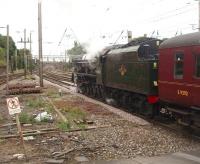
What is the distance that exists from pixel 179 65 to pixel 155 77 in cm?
296

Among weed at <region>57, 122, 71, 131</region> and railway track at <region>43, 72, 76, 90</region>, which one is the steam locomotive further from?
railway track at <region>43, 72, 76, 90</region>

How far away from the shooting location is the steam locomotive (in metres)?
14.3

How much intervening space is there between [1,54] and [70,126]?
72.8 m

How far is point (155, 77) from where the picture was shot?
59.0 feet

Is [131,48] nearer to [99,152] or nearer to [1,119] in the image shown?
[1,119]

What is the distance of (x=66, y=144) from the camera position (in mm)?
13039

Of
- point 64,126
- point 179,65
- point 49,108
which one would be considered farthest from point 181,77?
point 49,108

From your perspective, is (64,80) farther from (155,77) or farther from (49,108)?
(155,77)

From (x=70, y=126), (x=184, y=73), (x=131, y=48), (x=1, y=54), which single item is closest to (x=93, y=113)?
(x=131, y=48)

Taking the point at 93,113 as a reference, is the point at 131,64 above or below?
above

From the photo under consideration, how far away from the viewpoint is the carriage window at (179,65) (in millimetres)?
14883

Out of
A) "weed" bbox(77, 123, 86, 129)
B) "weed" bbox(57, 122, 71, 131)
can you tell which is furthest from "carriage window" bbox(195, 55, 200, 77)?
"weed" bbox(57, 122, 71, 131)

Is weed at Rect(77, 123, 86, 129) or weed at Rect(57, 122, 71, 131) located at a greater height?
weed at Rect(57, 122, 71, 131)

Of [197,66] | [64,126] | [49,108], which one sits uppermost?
[197,66]
